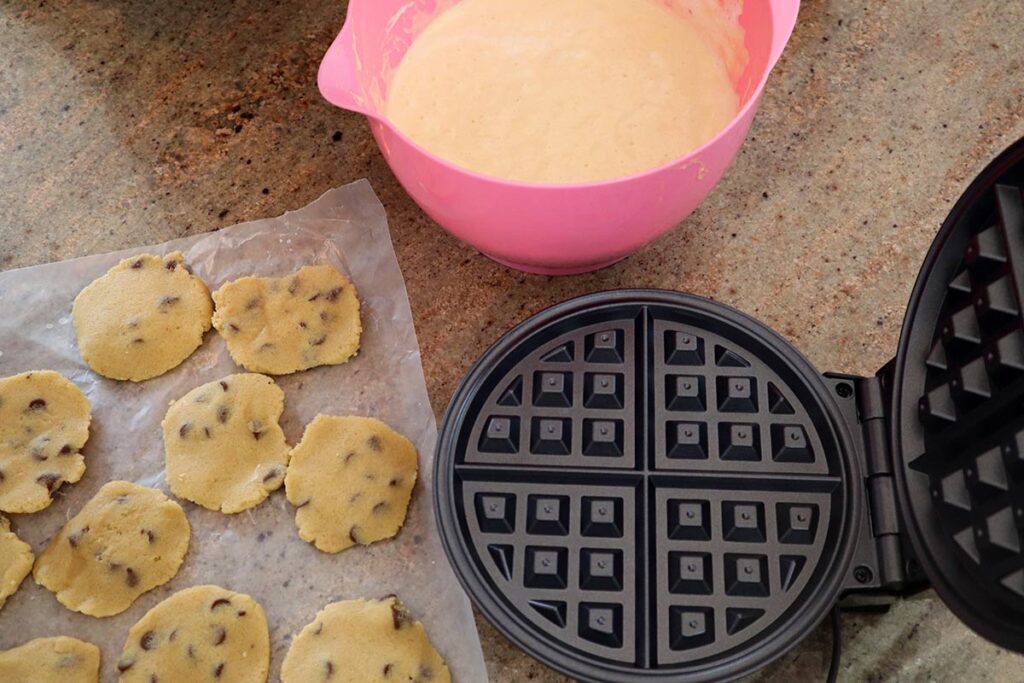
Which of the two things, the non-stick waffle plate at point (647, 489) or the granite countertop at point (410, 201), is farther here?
the granite countertop at point (410, 201)

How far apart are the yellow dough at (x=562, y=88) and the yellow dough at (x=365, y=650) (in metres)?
0.57

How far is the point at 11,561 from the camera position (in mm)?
1129

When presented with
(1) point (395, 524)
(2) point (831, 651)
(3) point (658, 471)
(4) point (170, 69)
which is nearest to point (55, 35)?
(4) point (170, 69)

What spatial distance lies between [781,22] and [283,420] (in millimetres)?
828

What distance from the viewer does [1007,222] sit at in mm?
864

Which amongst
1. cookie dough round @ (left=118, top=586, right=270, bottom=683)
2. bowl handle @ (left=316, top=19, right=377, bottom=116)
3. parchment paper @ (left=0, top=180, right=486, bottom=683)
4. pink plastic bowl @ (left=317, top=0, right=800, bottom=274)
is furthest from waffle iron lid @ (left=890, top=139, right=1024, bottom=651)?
cookie dough round @ (left=118, top=586, right=270, bottom=683)

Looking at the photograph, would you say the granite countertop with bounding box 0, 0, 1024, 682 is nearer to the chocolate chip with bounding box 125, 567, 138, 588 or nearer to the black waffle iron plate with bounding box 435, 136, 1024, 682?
the black waffle iron plate with bounding box 435, 136, 1024, 682

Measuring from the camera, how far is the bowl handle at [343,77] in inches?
39.5

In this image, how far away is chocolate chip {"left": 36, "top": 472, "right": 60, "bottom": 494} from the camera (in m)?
1.17

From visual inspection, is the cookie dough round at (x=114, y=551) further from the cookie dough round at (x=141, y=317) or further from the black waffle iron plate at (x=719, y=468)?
the black waffle iron plate at (x=719, y=468)

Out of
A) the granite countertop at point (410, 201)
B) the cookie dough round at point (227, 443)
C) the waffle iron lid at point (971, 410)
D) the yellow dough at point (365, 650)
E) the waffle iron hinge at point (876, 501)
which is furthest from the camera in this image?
the granite countertop at point (410, 201)

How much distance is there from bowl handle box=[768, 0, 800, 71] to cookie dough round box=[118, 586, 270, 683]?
0.91m

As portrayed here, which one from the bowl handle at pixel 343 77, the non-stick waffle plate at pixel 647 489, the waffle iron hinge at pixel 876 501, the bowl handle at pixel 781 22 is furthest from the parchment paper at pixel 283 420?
the bowl handle at pixel 781 22

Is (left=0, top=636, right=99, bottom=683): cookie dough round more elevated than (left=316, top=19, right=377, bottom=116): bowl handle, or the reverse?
(left=316, top=19, right=377, bottom=116): bowl handle
